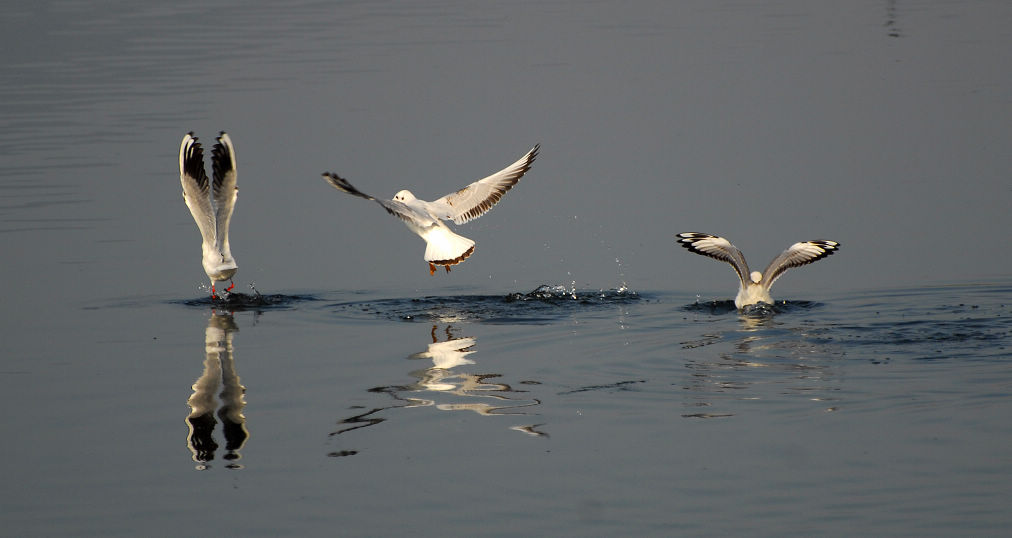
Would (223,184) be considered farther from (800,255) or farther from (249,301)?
(800,255)

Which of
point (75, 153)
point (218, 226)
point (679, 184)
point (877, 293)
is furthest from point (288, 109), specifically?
point (877, 293)

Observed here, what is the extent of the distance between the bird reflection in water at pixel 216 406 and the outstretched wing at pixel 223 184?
178 centimetres

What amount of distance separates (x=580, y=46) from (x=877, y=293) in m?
19.6

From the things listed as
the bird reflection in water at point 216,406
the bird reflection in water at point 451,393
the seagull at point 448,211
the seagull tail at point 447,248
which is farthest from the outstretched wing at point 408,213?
the bird reflection in water at point 451,393

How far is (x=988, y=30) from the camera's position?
32375mm

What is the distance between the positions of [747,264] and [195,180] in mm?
6080

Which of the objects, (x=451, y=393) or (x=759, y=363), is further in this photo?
(x=759, y=363)

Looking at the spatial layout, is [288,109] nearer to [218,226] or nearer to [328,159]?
[328,159]

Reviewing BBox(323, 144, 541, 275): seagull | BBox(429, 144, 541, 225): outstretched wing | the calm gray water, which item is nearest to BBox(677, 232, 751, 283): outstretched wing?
the calm gray water

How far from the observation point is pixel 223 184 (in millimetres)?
13992

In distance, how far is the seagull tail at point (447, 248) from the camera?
1434 centimetres

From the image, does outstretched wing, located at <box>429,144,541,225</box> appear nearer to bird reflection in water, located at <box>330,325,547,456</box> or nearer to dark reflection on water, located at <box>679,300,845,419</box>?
dark reflection on water, located at <box>679,300,845,419</box>

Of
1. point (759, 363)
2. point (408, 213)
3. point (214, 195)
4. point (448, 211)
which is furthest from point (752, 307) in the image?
point (214, 195)

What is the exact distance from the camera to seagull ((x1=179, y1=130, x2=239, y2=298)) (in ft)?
45.6
